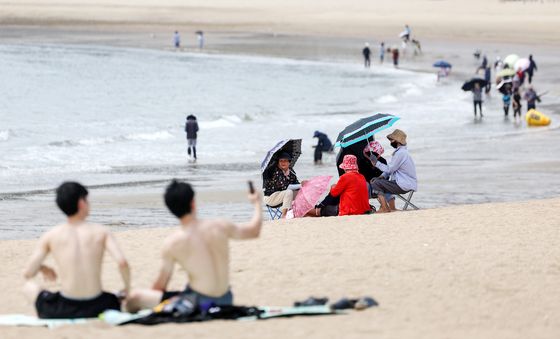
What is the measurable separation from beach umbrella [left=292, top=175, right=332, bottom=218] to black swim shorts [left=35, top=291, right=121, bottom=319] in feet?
18.4

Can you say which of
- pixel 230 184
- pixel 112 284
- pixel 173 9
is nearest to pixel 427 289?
pixel 112 284

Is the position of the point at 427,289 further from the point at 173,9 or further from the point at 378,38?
the point at 173,9

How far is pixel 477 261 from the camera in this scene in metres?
10.4

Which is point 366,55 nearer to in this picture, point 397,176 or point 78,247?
point 397,176

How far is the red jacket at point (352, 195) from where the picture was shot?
43.0 feet

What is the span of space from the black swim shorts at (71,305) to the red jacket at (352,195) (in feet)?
18.1

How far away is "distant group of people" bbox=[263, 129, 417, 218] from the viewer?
13.2 meters

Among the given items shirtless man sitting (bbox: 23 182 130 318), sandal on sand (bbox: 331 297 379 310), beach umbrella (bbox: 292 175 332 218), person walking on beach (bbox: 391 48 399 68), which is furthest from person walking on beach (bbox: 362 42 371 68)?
shirtless man sitting (bbox: 23 182 130 318)

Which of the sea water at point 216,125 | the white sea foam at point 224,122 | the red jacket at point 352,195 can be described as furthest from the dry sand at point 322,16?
the red jacket at point 352,195

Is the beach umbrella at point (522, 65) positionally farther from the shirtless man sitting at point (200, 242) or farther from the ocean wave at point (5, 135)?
the shirtless man sitting at point (200, 242)

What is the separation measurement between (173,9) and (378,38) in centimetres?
3464

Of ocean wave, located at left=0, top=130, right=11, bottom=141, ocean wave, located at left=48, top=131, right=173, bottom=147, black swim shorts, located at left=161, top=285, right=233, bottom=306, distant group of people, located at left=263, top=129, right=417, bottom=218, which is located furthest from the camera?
ocean wave, located at left=0, top=130, right=11, bottom=141

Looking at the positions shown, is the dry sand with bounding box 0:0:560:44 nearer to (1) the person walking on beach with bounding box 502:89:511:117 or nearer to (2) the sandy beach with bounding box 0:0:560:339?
(1) the person walking on beach with bounding box 502:89:511:117

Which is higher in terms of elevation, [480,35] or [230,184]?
[480,35]
